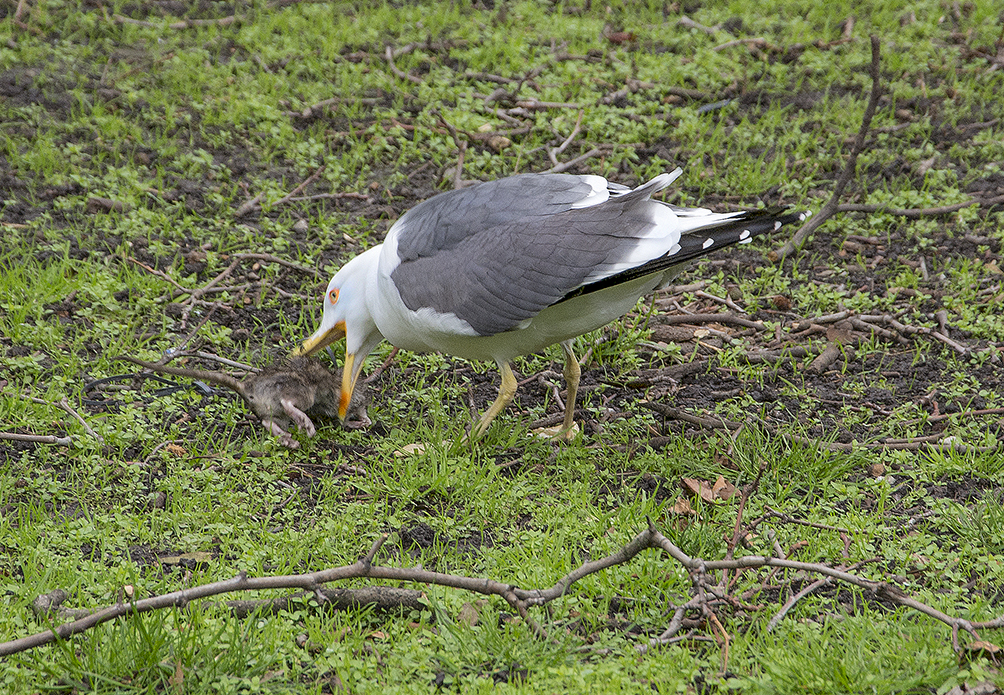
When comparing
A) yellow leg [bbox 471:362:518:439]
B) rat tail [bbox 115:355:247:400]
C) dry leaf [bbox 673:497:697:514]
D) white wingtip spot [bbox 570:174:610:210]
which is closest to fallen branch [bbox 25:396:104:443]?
rat tail [bbox 115:355:247:400]

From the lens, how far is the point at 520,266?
4.13 m

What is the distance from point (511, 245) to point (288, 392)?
1.14m

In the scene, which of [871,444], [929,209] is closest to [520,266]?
[871,444]

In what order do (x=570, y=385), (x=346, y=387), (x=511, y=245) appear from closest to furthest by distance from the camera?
(x=511, y=245) → (x=346, y=387) → (x=570, y=385)

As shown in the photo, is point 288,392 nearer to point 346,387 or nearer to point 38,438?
point 346,387

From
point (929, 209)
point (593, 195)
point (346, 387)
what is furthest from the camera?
point (929, 209)

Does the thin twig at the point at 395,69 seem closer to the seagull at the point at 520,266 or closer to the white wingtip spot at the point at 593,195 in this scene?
the seagull at the point at 520,266

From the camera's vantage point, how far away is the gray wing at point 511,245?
4.07 meters

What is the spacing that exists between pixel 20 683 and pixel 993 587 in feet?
10.2

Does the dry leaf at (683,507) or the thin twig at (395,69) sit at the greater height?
the thin twig at (395,69)

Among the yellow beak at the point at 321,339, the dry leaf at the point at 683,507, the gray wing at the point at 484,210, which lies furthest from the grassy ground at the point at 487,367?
the gray wing at the point at 484,210

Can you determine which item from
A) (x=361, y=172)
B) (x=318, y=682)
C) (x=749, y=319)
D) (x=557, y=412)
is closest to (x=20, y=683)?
(x=318, y=682)

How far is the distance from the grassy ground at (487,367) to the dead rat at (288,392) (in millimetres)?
121

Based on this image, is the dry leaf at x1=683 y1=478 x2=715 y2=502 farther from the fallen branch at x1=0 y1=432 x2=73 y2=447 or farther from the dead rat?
the fallen branch at x1=0 y1=432 x2=73 y2=447
